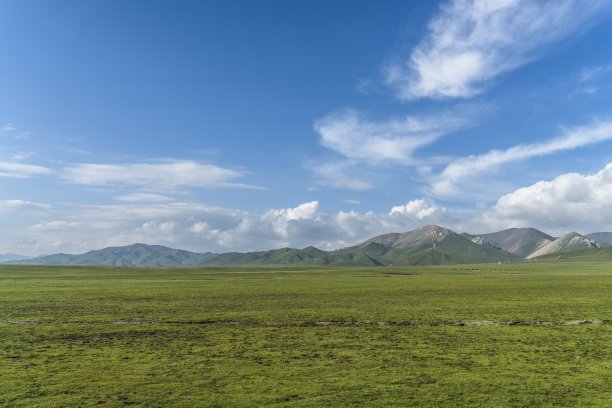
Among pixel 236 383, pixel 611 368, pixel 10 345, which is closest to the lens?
pixel 236 383

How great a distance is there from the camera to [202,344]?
1152 inches

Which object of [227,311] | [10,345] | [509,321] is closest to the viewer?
[10,345]

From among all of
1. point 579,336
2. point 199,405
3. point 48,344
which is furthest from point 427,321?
point 48,344

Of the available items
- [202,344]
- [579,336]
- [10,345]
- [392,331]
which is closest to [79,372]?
[202,344]

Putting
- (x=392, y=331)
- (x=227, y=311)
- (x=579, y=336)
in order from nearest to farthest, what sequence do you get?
(x=579, y=336), (x=392, y=331), (x=227, y=311)

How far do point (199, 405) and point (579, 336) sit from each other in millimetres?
30644

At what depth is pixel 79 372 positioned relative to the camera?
21984mm

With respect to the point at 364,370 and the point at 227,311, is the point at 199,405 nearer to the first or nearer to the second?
the point at 364,370

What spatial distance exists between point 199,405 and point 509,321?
33.6m

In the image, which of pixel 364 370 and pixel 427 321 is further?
pixel 427 321

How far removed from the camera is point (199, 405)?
1695 cm

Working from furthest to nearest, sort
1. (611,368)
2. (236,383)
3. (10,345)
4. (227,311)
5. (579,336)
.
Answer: (227,311) < (579,336) < (10,345) < (611,368) < (236,383)

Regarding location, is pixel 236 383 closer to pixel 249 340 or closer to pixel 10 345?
pixel 249 340

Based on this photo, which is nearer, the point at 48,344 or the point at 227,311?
the point at 48,344
